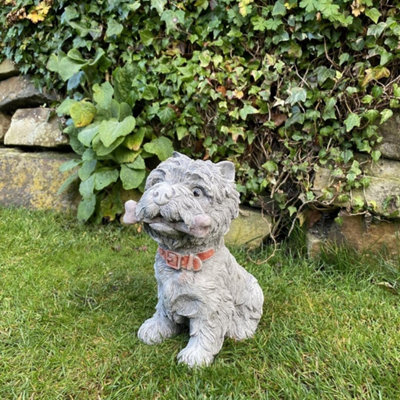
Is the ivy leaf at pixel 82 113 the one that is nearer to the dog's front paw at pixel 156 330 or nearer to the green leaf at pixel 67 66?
the green leaf at pixel 67 66

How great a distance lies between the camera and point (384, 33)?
322 cm

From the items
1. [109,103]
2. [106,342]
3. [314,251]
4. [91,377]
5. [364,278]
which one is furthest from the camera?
[109,103]

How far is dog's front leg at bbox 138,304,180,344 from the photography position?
252cm

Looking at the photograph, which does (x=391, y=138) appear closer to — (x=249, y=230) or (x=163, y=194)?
(x=249, y=230)

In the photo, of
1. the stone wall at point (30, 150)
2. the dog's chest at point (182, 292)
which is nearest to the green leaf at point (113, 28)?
the stone wall at point (30, 150)

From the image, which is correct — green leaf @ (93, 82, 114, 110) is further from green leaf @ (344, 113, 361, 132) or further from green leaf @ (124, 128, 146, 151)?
green leaf @ (344, 113, 361, 132)

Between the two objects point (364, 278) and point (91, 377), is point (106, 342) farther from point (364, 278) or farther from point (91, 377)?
point (364, 278)

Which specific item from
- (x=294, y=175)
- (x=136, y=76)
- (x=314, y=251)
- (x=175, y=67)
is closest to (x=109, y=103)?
(x=136, y=76)

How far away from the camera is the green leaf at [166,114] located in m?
3.86

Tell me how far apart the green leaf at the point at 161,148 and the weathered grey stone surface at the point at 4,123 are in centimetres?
238

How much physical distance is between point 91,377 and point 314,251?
2.17 meters

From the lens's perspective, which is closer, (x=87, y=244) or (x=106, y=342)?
(x=106, y=342)

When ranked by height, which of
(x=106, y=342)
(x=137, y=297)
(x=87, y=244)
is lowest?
(x=87, y=244)

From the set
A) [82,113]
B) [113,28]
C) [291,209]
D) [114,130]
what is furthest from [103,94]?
[291,209]
